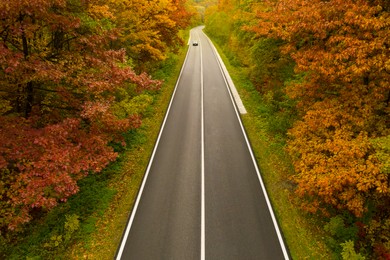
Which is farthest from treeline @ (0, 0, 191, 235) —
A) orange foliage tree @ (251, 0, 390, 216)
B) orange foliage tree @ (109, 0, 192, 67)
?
orange foliage tree @ (109, 0, 192, 67)

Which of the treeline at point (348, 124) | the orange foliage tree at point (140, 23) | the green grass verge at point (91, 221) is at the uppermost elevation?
the orange foliage tree at point (140, 23)

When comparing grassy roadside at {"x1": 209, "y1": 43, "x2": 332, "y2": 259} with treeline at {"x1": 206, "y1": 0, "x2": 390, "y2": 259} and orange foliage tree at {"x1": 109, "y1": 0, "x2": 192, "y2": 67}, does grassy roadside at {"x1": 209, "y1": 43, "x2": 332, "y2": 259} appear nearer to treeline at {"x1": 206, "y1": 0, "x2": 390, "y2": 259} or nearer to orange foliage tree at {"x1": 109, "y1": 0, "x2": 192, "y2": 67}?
treeline at {"x1": 206, "y1": 0, "x2": 390, "y2": 259}

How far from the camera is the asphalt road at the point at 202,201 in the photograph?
10805 millimetres

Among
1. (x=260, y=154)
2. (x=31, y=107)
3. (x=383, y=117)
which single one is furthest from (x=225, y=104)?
(x=31, y=107)

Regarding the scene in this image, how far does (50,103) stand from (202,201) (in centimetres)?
832

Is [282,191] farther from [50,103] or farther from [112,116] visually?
[50,103]

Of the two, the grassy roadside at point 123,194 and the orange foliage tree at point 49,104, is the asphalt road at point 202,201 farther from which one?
the orange foliage tree at point 49,104

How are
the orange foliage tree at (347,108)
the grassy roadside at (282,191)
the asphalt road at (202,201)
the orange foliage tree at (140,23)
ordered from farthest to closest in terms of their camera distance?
the orange foliage tree at (140,23) → the grassy roadside at (282,191) → the asphalt road at (202,201) → the orange foliage tree at (347,108)

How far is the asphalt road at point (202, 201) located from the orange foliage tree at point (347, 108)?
277 centimetres

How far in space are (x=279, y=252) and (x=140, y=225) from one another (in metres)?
5.95

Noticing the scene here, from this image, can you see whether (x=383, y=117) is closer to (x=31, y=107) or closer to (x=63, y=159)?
(x=63, y=159)

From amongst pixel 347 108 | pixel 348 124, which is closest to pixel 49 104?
pixel 348 124

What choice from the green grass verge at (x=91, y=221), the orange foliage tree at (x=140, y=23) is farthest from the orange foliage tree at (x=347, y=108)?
the orange foliage tree at (x=140, y=23)

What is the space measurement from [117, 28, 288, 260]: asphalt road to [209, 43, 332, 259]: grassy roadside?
49 cm
